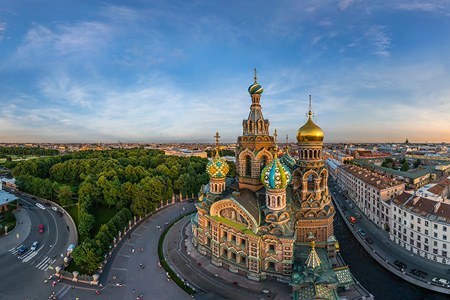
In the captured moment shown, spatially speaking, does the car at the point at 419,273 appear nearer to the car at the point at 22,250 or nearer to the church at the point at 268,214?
the church at the point at 268,214

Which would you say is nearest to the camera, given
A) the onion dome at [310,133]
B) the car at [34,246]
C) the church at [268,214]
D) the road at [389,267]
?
the church at [268,214]

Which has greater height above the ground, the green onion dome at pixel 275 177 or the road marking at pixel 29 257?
the green onion dome at pixel 275 177

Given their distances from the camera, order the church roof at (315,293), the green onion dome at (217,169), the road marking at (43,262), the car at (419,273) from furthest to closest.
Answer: the green onion dome at (217,169) → the road marking at (43,262) → the car at (419,273) → the church roof at (315,293)

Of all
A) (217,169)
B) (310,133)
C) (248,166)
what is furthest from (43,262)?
(310,133)

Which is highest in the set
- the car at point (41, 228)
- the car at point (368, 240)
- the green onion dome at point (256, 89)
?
the green onion dome at point (256, 89)

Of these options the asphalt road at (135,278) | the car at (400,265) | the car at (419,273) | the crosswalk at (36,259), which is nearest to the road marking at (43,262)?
the crosswalk at (36,259)

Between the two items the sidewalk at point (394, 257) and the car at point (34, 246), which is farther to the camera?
the car at point (34, 246)

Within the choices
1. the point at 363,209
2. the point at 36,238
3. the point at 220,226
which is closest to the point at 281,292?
the point at 220,226
